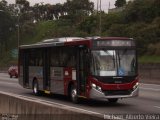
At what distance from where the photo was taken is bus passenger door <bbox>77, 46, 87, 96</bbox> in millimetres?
21969

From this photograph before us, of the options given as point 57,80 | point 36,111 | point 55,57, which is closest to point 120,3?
point 55,57

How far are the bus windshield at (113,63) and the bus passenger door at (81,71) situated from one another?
66cm

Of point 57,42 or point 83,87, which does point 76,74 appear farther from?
point 57,42

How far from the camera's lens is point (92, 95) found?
21188 millimetres

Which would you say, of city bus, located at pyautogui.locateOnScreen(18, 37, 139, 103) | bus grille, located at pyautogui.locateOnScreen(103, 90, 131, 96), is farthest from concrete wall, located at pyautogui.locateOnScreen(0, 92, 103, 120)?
bus grille, located at pyautogui.locateOnScreen(103, 90, 131, 96)

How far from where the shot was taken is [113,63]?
21500mm

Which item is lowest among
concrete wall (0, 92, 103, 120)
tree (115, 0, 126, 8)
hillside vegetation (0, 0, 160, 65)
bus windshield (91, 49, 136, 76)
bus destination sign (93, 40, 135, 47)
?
concrete wall (0, 92, 103, 120)

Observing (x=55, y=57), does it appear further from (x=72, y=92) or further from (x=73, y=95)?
(x=73, y=95)

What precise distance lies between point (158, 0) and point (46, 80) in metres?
44.7

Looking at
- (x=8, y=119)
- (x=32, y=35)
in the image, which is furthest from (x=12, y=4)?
(x=8, y=119)

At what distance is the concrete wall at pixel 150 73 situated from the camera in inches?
1726

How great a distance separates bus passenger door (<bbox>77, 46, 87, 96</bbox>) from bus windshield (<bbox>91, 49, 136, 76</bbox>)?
2.16ft

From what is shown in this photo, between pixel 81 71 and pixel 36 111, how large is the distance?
9561mm

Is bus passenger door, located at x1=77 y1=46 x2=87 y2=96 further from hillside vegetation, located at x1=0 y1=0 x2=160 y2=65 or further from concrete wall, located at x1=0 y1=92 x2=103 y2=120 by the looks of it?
hillside vegetation, located at x1=0 y1=0 x2=160 y2=65
